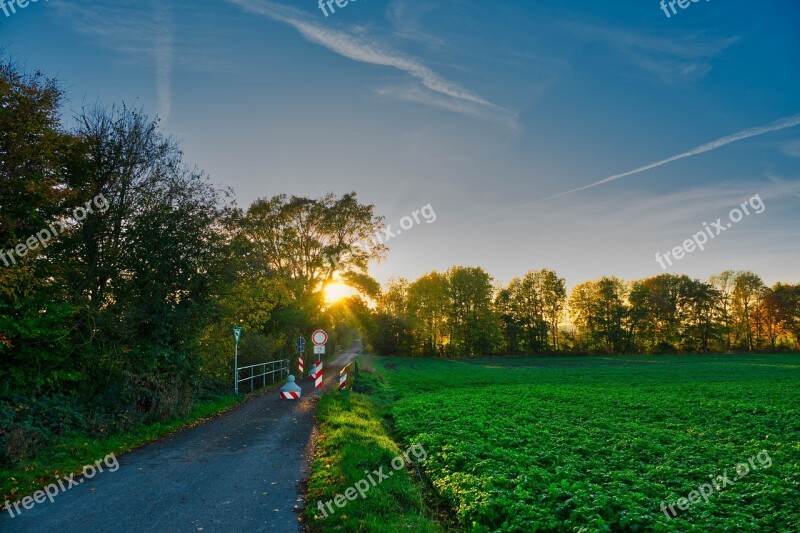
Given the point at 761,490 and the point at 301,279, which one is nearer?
the point at 761,490

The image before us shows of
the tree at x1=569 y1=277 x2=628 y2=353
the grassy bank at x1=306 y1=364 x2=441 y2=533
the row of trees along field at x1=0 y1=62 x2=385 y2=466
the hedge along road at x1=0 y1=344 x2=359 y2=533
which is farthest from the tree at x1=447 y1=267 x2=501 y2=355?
the hedge along road at x1=0 y1=344 x2=359 y2=533

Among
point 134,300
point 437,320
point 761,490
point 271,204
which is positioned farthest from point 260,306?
point 437,320

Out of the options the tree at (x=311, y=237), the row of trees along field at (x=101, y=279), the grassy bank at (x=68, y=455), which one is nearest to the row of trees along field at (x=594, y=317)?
the tree at (x=311, y=237)

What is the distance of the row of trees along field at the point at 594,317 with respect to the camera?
223ft

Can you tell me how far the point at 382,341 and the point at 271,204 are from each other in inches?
1481

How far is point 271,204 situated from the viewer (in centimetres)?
3347

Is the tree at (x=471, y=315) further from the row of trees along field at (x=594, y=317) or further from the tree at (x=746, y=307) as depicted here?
the tree at (x=746, y=307)

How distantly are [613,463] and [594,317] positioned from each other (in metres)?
69.2

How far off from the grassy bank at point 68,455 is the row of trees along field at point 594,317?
54.8m

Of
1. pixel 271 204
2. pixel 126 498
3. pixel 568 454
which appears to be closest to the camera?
pixel 126 498

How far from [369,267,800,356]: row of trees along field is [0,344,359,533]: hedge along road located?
183ft

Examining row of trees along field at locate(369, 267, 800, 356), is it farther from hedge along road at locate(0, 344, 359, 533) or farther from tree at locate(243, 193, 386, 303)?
hedge along road at locate(0, 344, 359, 533)

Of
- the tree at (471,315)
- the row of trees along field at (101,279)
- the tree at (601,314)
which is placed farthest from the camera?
the tree at (601,314)

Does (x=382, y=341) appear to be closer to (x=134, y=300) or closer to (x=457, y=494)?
(x=134, y=300)
